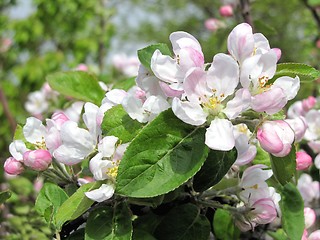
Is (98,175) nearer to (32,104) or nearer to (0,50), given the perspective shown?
(32,104)

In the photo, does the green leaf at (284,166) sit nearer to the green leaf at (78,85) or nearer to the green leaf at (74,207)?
the green leaf at (74,207)

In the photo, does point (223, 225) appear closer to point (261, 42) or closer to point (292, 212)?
point (292, 212)

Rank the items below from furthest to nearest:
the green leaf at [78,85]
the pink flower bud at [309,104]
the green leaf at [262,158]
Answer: the pink flower bud at [309,104], the green leaf at [78,85], the green leaf at [262,158]

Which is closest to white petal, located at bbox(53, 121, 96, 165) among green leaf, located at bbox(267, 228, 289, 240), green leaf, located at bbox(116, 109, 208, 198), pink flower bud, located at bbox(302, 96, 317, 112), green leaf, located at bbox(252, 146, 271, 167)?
green leaf, located at bbox(116, 109, 208, 198)

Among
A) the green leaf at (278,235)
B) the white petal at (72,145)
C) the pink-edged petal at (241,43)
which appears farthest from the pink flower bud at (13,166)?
the green leaf at (278,235)

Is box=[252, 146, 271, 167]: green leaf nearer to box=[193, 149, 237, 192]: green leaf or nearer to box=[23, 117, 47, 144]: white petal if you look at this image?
box=[193, 149, 237, 192]: green leaf
